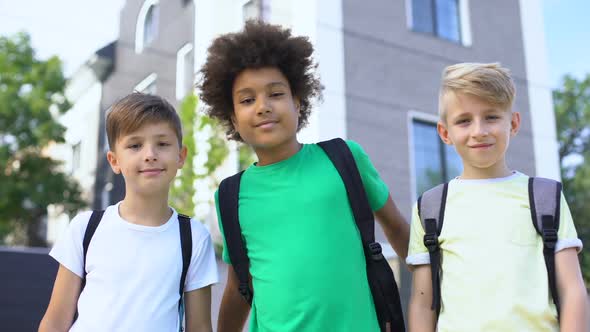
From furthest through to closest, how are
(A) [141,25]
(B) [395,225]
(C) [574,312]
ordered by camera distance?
1. (A) [141,25]
2. (B) [395,225]
3. (C) [574,312]

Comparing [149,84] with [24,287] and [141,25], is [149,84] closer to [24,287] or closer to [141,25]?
[141,25]

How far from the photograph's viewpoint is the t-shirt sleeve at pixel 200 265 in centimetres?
188

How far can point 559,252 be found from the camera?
157 cm

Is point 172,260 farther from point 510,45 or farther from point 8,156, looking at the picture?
point 8,156

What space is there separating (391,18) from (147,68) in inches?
217

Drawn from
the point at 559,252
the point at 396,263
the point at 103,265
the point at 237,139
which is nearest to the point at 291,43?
the point at 237,139

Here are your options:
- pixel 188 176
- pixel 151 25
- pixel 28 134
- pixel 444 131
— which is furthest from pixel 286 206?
pixel 28 134

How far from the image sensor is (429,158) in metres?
10.6

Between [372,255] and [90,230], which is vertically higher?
[90,230]

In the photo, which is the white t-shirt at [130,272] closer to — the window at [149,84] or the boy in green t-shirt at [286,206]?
the boy in green t-shirt at [286,206]

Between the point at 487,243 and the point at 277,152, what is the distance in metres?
0.80

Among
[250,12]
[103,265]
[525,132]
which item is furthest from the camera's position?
[525,132]

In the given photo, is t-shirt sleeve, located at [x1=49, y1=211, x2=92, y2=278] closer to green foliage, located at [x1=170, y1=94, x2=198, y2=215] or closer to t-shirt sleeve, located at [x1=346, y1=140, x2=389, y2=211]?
t-shirt sleeve, located at [x1=346, y1=140, x2=389, y2=211]

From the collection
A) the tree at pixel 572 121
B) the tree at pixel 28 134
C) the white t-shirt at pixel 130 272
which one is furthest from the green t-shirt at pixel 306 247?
the tree at pixel 572 121
